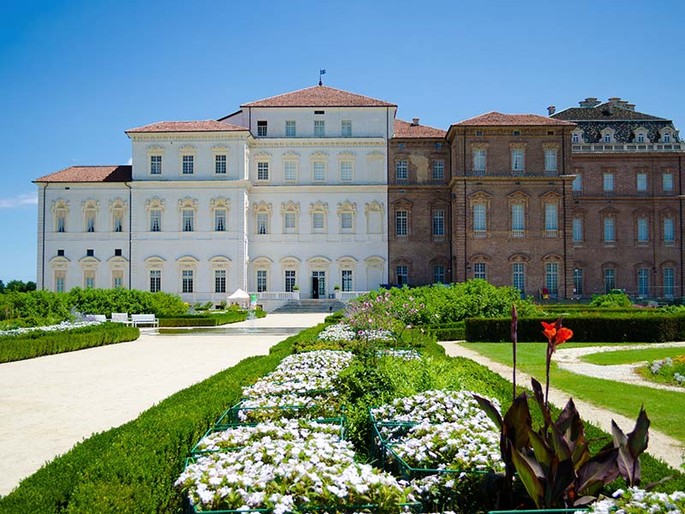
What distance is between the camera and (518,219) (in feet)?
140

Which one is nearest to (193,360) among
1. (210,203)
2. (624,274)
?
Answer: (210,203)

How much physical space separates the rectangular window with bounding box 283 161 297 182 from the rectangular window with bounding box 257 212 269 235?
2940 millimetres

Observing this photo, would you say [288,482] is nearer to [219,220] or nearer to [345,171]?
[219,220]

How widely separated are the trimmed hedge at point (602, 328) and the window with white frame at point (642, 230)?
29.7 metres

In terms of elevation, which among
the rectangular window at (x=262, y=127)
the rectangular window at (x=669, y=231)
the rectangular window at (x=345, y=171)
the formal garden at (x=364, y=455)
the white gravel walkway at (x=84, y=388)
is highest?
the rectangular window at (x=262, y=127)

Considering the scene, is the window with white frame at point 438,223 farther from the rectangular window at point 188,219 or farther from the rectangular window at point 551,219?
the rectangular window at point 188,219

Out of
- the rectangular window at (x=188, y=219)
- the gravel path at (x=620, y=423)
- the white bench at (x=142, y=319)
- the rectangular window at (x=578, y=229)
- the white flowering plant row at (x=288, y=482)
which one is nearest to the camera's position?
the white flowering plant row at (x=288, y=482)

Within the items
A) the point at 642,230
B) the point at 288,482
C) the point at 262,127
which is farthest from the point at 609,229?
the point at 288,482

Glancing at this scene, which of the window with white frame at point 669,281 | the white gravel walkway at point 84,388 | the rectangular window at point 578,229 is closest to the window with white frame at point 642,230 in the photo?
the window with white frame at point 669,281

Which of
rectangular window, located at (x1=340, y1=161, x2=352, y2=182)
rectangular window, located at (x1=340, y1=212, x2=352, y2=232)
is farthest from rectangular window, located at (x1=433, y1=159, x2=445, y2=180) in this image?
rectangular window, located at (x1=340, y1=212, x2=352, y2=232)

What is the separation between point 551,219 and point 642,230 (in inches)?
323

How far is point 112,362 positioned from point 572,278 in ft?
112

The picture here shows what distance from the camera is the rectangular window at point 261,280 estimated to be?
148 ft

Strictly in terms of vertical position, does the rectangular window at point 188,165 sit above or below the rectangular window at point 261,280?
above
